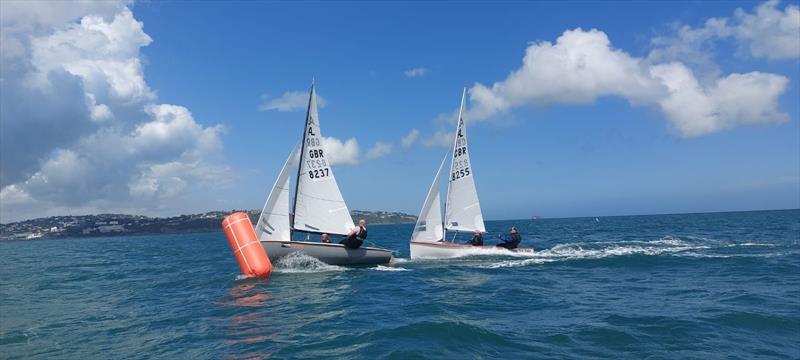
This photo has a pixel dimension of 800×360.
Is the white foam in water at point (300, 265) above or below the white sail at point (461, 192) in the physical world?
below

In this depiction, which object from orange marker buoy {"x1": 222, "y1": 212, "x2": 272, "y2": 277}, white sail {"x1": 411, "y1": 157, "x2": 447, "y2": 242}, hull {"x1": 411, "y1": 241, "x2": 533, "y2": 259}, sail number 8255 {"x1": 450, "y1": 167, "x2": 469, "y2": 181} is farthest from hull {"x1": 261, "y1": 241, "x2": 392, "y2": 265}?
sail number 8255 {"x1": 450, "y1": 167, "x2": 469, "y2": 181}

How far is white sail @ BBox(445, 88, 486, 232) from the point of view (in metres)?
27.4

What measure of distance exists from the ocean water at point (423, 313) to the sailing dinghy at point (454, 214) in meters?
3.68

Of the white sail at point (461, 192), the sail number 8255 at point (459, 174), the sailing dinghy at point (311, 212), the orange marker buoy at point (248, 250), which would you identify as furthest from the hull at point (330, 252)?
the sail number 8255 at point (459, 174)

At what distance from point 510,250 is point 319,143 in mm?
12483

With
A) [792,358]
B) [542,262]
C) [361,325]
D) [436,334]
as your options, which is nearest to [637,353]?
[792,358]

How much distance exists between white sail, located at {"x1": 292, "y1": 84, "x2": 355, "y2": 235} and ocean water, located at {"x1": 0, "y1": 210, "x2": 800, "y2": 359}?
2026 millimetres

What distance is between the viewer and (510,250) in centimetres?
2738

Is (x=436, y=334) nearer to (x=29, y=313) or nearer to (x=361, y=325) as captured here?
(x=361, y=325)

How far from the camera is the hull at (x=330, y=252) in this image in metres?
20.2

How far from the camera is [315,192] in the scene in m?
22.0

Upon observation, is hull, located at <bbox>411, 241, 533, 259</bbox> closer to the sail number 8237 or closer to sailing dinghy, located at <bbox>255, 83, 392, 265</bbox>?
sailing dinghy, located at <bbox>255, 83, 392, 265</bbox>

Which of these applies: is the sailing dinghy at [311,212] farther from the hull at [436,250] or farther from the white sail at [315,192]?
the hull at [436,250]

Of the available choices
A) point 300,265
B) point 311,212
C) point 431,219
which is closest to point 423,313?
point 300,265
